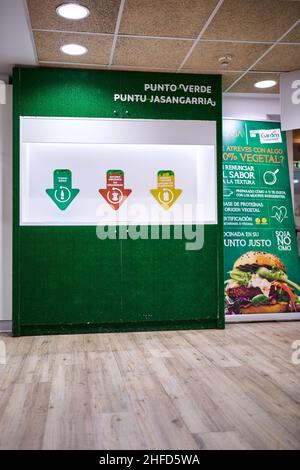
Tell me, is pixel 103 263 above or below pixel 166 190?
below

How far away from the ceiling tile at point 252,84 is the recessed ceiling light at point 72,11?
7.27ft

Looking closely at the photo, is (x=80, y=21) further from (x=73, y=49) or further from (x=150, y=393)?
(x=150, y=393)

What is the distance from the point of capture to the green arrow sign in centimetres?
493

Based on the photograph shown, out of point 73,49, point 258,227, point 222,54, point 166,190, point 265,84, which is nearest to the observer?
point 73,49

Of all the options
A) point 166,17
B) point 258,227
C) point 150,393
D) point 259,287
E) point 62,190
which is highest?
point 166,17

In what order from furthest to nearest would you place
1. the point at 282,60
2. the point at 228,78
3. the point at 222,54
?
the point at 228,78 < the point at 282,60 < the point at 222,54

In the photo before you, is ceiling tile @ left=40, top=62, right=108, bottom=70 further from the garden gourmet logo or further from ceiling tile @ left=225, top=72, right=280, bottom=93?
the garden gourmet logo

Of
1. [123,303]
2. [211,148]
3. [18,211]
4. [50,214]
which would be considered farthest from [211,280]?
[18,211]

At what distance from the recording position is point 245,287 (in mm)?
5457

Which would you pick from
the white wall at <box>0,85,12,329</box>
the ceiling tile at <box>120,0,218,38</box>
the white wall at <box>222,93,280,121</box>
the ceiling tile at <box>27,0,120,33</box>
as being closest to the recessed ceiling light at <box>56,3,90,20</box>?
the ceiling tile at <box>27,0,120,33</box>

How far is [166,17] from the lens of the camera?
368 centimetres

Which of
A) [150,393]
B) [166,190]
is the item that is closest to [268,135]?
[166,190]

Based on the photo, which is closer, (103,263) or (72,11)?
(72,11)

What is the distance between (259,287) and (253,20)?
3041mm
